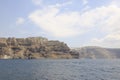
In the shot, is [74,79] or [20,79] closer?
[20,79]

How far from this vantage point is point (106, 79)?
195 feet

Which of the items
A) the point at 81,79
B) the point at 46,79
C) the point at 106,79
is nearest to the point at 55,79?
the point at 46,79

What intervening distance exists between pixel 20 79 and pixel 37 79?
367 cm

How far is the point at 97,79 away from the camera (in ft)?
194

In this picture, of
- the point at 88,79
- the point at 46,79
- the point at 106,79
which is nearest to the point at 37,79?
the point at 46,79

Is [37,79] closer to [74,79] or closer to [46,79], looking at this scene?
[46,79]

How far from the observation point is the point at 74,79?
60312 mm

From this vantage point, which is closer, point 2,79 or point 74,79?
point 2,79

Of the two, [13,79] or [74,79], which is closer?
[13,79]

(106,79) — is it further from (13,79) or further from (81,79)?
(13,79)

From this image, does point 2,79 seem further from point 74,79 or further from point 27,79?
point 74,79

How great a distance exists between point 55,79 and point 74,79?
453 cm

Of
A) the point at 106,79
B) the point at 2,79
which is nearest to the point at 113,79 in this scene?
the point at 106,79

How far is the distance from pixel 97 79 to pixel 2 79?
20233 millimetres
